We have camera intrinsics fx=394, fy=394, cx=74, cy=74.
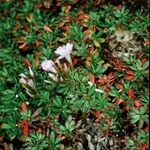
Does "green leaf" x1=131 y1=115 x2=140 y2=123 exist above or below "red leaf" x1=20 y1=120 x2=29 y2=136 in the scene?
below

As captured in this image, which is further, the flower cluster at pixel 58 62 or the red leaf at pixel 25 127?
the flower cluster at pixel 58 62

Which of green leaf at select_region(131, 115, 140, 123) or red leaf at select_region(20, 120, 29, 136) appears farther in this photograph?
red leaf at select_region(20, 120, 29, 136)

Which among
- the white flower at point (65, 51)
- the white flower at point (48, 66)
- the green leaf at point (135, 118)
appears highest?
the white flower at point (65, 51)

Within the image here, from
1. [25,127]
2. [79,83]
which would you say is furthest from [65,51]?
[25,127]

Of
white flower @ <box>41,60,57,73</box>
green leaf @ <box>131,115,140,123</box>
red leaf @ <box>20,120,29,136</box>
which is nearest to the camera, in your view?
green leaf @ <box>131,115,140,123</box>

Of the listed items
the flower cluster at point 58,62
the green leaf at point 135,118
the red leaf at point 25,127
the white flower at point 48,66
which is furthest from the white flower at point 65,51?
the green leaf at point 135,118

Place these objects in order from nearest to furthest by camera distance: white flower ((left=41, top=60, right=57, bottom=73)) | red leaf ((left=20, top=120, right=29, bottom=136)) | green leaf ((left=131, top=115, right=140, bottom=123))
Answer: green leaf ((left=131, top=115, right=140, bottom=123)), red leaf ((left=20, top=120, right=29, bottom=136)), white flower ((left=41, top=60, right=57, bottom=73))

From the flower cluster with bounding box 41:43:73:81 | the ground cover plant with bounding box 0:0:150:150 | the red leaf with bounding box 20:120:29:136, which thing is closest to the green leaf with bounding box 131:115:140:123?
the ground cover plant with bounding box 0:0:150:150

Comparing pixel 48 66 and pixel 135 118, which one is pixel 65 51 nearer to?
pixel 48 66

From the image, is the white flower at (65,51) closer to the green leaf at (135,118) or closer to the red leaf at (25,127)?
the red leaf at (25,127)

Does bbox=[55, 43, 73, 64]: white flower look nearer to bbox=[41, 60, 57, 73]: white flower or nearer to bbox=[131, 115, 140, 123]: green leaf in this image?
bbox=[41, 60, 57, 73]: white flower
